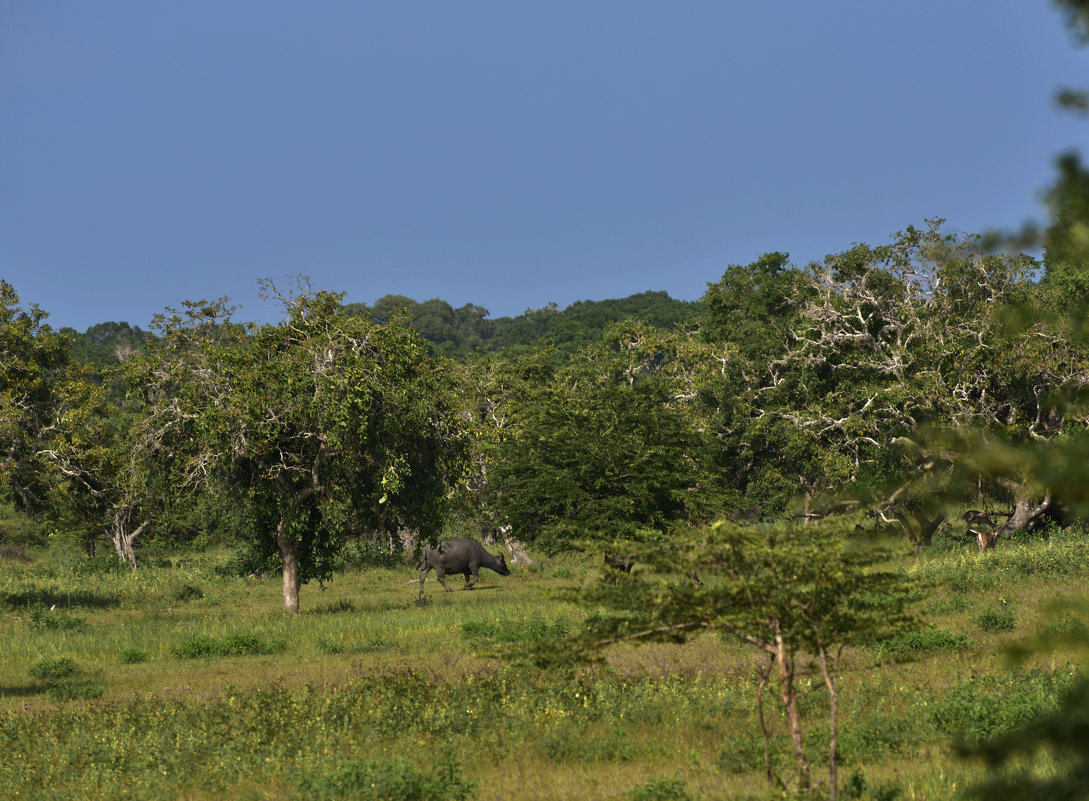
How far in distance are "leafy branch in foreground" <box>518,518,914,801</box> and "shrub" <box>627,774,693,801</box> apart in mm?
851

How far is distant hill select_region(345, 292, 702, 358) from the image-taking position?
117000 millimetres

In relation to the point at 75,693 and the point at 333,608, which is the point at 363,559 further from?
the point at 75,693

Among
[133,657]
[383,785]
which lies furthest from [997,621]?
[133,657]

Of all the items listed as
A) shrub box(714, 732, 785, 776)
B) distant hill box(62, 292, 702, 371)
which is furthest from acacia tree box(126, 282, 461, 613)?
distant hill box(62, 292, 702, 371)

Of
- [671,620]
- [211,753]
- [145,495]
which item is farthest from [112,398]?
[671,620]

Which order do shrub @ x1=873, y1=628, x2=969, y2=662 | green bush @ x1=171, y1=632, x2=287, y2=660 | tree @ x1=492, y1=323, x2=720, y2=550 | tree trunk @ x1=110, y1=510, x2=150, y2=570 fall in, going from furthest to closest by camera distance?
tree trunk @ x1=110, y1=510, x2=150, y2=570 → tree @ x1=492, y1=323, x2=720, y2=550 → green bush @ x1=171, y1=632, x2=287, y2=660 → shrub @ x1=873, y1=628, x2=969, y2=662

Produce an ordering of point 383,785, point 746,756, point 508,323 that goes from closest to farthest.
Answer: point 383,785, point 746,756, point 508,323

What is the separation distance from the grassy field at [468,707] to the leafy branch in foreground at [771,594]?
65cm

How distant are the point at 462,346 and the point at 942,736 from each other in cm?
13810

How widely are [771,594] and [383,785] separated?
430 cm

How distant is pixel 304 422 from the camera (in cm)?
A: 2477

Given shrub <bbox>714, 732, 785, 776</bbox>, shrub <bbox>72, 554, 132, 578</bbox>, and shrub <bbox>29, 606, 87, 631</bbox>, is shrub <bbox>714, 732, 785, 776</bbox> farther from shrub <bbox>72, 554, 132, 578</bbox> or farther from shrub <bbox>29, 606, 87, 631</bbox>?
shrub <bbox>72, 554, 132, 578</bbox>

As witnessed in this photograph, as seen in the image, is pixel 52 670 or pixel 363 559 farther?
pixel 363 559

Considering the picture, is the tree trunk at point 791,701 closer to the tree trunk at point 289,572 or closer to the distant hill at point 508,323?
the tree trunk at point 289,572
